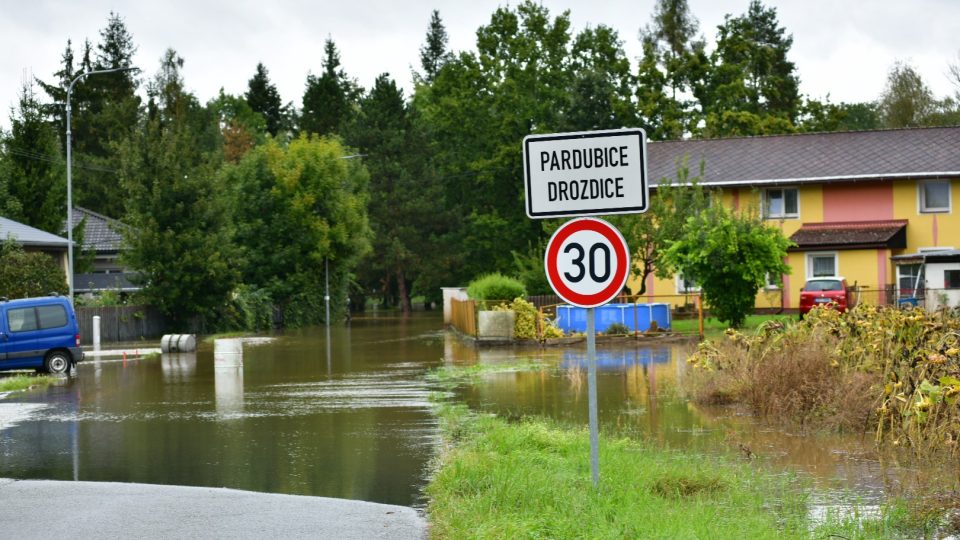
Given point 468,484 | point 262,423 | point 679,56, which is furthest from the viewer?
point 679,56

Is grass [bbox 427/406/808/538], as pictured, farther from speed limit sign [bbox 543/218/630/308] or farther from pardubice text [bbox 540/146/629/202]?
pardubice text [bbox 540/146/629/202]

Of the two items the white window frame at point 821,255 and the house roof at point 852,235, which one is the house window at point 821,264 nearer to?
the white window frame at point 821,255

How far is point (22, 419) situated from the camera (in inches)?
713

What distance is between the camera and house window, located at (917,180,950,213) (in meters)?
49.5

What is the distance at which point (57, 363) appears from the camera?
90.0 ft

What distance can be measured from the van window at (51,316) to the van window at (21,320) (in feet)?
0.56

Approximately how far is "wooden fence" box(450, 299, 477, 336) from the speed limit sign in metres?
27.9

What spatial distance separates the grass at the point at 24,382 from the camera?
23.8 m

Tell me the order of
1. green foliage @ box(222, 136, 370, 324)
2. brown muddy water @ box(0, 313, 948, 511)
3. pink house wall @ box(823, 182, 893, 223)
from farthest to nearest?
1. green foliage @ box(222, 136, 370, 324)
2. pink house wall @ box(823, 182, 893, 223)
3. brown muddy water @ box(0, 313, 948, 511)

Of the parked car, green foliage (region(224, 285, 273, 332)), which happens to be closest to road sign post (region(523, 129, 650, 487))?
the parked car

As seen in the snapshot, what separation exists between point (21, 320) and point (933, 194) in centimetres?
3675

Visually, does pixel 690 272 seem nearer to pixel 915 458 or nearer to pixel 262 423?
pixel 262 423

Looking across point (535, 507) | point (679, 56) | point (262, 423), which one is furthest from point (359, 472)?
point (679, 56)

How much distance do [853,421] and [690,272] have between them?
836 inches
